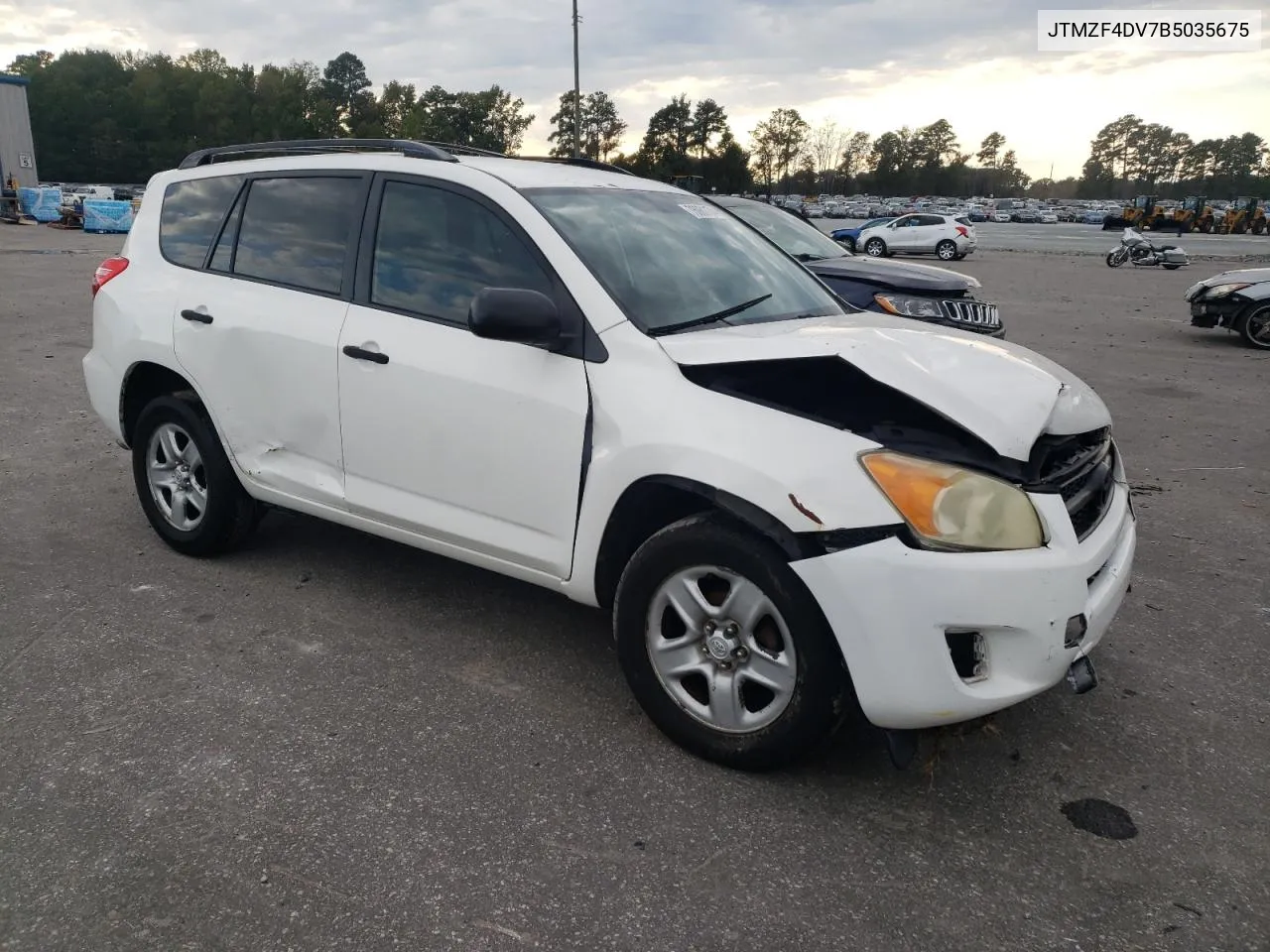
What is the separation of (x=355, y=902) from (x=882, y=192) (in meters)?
150

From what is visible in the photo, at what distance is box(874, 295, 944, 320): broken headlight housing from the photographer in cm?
744

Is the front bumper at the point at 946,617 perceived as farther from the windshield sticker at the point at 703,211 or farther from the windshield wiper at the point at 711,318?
the windshield sticker at the point at 703,211

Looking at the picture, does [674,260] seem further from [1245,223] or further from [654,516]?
[1245,223]

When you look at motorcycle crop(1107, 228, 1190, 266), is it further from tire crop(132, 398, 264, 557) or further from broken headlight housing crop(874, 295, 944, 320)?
tire crop(132, 398, 264, 557)

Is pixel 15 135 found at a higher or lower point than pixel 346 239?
higher

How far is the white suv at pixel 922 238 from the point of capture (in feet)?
95.2

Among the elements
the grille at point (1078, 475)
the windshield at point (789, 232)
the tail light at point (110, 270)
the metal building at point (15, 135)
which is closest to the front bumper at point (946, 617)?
the grille at point (1078, 475)

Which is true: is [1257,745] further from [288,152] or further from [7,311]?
[7,311]

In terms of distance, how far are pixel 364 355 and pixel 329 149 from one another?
1.35 metres

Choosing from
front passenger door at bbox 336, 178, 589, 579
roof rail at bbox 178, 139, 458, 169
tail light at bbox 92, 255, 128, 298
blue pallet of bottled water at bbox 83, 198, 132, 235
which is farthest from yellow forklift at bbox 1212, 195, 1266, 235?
tail light at bbox 92, 255, 128, 298

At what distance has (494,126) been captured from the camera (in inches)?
3639

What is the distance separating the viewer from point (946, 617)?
249cm

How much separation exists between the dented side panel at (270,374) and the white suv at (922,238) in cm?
2682

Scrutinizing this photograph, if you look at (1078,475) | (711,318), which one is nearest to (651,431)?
(711,318)
